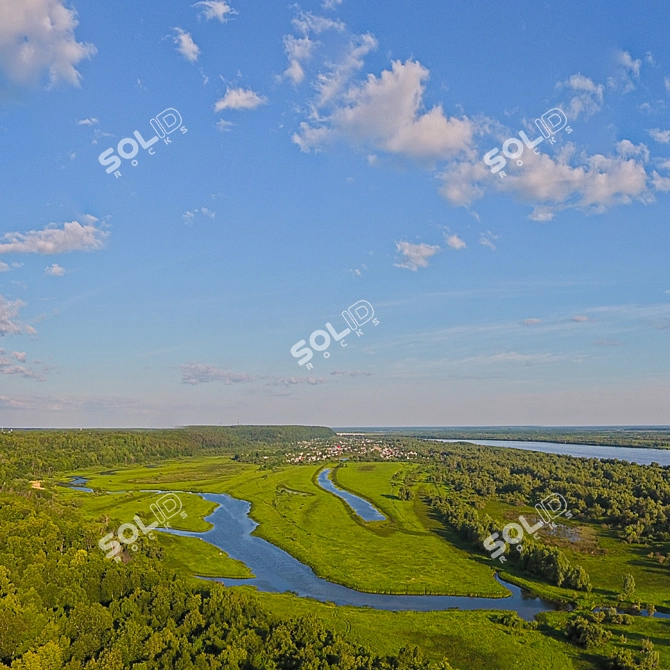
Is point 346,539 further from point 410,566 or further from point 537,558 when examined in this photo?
point 537,558

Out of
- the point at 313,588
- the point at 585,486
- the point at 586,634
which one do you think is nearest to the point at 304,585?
the point at 313,588

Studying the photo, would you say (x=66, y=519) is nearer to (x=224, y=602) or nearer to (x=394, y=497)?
(x=224, y=602)

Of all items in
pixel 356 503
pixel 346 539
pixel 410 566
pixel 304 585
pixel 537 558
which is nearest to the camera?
pixel 304 585

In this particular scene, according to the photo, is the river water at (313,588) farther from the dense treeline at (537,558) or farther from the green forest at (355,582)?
the dense treeline at (537,558)

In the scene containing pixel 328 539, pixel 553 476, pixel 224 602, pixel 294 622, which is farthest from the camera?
pixel 553 476

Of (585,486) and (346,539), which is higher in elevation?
(585,486)

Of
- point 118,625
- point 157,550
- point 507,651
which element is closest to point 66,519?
point 157,550
